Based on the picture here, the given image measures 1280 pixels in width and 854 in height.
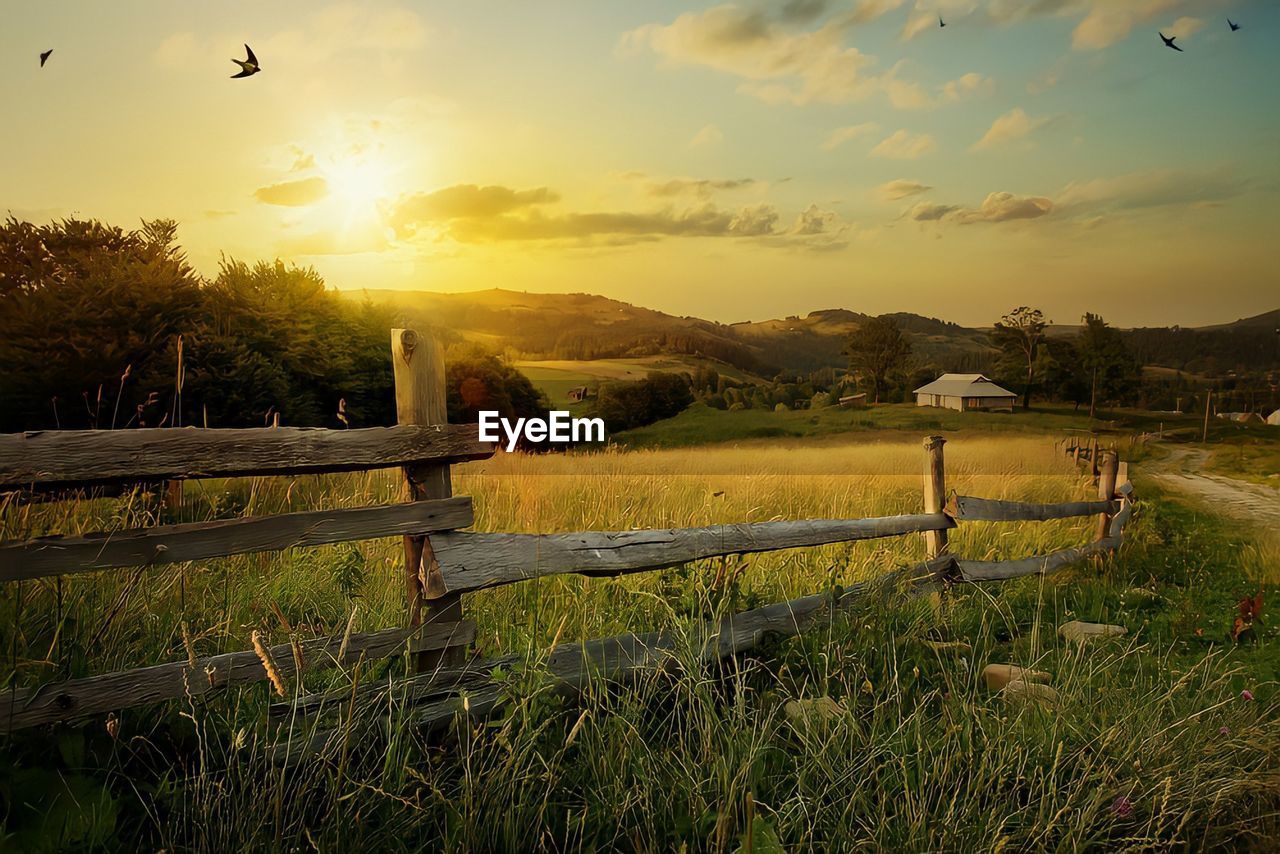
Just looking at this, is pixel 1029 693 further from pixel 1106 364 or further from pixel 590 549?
pixel 1106 364

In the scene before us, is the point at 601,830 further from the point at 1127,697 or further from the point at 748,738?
the point at 1127,697

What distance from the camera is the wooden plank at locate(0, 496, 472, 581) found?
2748 mm

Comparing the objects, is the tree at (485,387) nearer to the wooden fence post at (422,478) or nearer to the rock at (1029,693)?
the wooden fence post at (422,478)

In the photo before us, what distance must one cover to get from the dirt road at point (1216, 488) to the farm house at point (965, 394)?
3.36 m

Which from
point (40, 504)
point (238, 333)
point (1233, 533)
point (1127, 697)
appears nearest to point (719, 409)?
point (238, 333)

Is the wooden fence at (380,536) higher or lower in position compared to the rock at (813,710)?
higher

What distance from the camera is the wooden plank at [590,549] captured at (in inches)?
138

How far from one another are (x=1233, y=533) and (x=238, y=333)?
17.6 meters

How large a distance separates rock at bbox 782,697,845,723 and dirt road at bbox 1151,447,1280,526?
9.40 meters

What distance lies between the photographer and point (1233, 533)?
988 centimetres

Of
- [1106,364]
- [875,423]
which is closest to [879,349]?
[875,423]

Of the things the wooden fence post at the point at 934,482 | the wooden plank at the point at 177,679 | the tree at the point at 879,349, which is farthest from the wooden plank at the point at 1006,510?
the tree at the point at 879,349

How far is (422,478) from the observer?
11.6ft

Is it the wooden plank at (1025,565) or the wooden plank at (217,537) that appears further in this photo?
the wooden plank at (1025,565)
